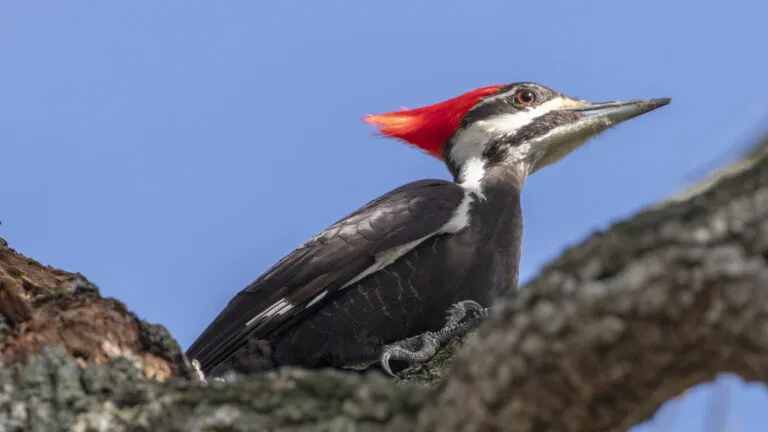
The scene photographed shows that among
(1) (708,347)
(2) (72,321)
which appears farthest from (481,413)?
(2) (72,321)

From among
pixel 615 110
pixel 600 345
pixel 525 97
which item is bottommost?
pixel 600 345

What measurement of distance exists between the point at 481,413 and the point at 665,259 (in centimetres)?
38

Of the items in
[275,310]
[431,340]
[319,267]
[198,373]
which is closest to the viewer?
[198,373]

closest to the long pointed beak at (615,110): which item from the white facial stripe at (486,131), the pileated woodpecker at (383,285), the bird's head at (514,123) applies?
the bird's head at (514,123)

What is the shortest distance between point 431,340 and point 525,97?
180cm

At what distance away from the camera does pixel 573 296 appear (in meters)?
1.58

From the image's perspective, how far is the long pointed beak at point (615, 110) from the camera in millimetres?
4984

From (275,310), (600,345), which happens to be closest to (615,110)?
(275,310)

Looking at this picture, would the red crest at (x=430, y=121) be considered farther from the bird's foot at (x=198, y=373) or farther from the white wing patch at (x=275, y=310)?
the bird's foot at (x=198, y=373)

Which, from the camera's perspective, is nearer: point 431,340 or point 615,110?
point 431,340

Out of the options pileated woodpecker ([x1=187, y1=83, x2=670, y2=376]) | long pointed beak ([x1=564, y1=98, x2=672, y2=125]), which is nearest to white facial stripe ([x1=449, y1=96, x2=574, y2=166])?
long pointed beak ([x1=564, y1=98, x2=672, y2=125])

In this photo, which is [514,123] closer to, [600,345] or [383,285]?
[383,285]

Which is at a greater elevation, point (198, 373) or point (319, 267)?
point (319, 267)

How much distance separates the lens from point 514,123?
509 cm
